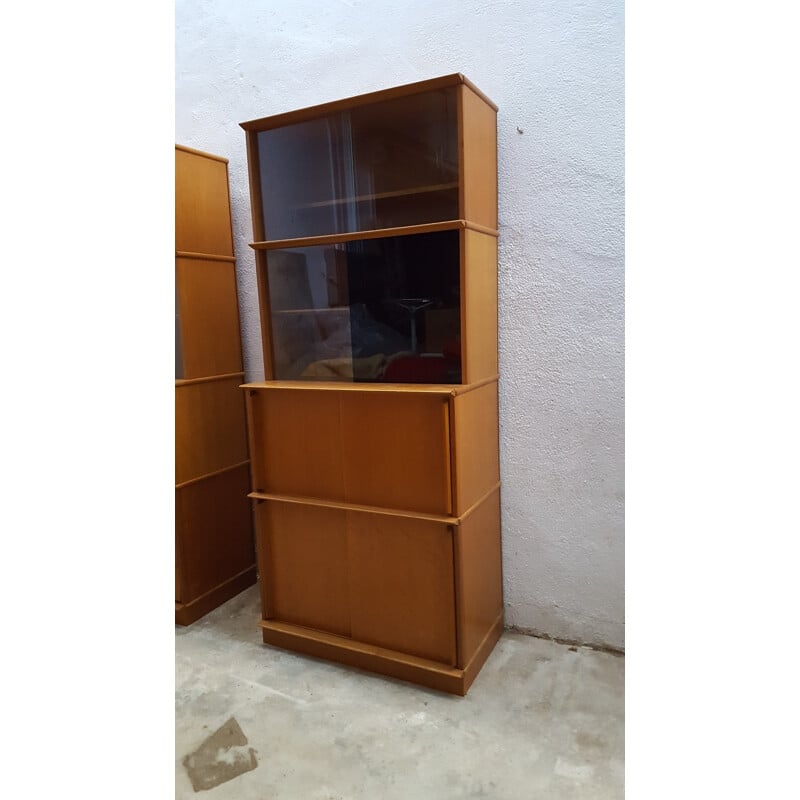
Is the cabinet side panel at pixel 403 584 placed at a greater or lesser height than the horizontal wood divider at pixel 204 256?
lesser

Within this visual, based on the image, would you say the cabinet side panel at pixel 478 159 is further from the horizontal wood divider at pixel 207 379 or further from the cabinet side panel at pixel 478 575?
the horizontal wood divider at pixel 207 379

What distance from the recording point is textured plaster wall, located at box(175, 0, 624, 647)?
228 centimetres

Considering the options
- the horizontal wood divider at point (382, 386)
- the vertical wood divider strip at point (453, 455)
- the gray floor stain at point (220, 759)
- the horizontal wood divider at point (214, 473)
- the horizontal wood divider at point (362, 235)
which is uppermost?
the horizontal wood divider at point (362, 235)

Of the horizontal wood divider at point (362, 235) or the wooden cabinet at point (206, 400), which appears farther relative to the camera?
the wooden cabinet at point (206, 400)

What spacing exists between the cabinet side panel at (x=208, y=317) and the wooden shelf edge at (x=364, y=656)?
A: 46.5 inches

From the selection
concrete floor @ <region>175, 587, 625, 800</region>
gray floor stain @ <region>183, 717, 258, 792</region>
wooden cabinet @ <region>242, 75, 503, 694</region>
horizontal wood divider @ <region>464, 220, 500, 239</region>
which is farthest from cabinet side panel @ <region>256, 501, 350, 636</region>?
horizontal wood divider @ <region>464, 220, 500, 239</region>

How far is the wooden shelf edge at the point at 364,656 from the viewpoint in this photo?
7.50 feet

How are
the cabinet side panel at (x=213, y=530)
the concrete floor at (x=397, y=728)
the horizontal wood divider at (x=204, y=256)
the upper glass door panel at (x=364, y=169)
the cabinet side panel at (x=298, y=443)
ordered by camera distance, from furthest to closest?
1. the cabinet side panel at (x=213, y=530)
2. the horizontal wood divider at (x=204, y=256)
3. the cabinet side panel at (x=298, y=443)
4. the upper glass door panel at (x=364, y=169)
5. the concrete floor at (x=397, y=728)

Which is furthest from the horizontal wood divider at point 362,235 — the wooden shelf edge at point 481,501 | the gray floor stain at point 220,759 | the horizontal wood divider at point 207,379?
the gray floor stain at point 220,759

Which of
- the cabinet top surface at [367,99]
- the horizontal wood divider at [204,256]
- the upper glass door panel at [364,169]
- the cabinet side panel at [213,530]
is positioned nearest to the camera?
the cabinet top surface at [367,99]

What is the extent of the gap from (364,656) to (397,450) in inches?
32.5

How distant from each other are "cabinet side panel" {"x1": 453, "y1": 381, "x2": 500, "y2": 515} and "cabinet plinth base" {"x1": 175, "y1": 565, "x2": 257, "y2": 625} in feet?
4.62

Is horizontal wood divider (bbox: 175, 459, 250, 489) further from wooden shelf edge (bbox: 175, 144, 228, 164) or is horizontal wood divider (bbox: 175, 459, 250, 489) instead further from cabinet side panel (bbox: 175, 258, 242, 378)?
wooden shelf edge (bbox: 175, 144, 228, 164)
